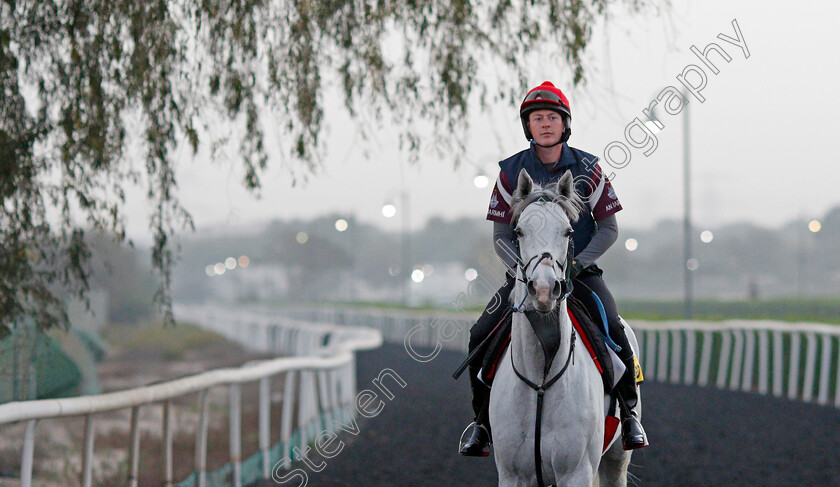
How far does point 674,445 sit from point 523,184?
6.75 meters

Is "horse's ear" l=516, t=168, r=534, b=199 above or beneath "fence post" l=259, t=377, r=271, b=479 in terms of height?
above

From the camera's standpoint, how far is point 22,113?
6.73 metres

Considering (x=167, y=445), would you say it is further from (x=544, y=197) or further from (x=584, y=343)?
(x=544, y=197)

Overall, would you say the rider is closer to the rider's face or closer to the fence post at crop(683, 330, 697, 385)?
the rider's face

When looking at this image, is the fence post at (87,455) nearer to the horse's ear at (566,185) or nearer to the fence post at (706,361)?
the horse's ear at (566,185)

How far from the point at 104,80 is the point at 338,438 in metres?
5.45

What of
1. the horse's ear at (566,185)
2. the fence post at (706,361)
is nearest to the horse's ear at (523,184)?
the horse's ear at (566,185)

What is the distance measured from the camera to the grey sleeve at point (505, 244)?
4.57m

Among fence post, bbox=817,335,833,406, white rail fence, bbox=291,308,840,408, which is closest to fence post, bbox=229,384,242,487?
white rail fence, bbox=291,308,840,408

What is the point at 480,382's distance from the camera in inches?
202

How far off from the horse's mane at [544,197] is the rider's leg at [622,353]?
2.74 ft

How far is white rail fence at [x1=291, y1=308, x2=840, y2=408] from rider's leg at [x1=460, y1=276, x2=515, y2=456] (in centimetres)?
738

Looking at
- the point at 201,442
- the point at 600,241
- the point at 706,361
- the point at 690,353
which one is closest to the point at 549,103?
the point at 600,241

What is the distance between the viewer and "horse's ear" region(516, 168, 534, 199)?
4461 mm
